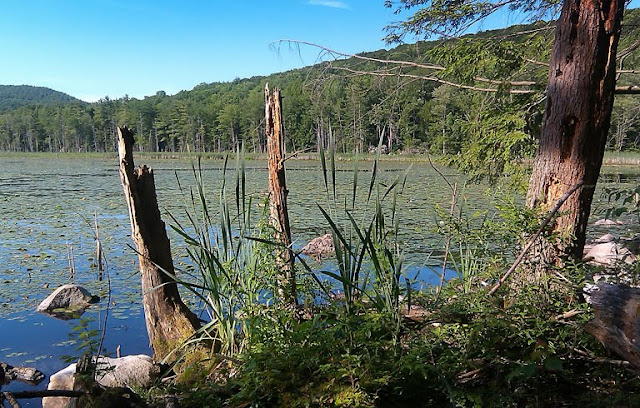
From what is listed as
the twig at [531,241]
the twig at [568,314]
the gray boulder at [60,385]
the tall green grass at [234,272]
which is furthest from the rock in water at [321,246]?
the twig at [568,314]

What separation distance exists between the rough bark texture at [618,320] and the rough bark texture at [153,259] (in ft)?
10.3

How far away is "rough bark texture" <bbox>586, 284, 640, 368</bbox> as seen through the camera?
172 cm

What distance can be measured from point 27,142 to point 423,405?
121 meters

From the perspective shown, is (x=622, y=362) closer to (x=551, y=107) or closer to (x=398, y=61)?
(x=551, y=107)

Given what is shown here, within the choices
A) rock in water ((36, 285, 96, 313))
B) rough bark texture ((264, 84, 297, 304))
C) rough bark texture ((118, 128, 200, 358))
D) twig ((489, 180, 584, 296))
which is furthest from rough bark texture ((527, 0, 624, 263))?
rock in water ((36, 285, 96, 313))

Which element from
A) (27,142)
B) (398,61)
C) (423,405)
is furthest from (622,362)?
(27,142)

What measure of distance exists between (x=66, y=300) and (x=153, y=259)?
4.07 m

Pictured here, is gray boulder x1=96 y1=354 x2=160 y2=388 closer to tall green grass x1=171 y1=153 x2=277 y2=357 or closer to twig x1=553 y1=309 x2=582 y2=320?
tall green grass x1=171 y1=153 x2=277 y2=357

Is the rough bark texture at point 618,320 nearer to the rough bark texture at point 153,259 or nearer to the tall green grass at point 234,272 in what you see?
the tall green grass at point 234,272

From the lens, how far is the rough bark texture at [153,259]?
13.1ft

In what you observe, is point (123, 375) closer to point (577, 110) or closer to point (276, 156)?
point (276, 156)

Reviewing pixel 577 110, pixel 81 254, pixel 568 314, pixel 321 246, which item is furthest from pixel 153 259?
pixel 81 254

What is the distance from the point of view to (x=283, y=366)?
1789mm

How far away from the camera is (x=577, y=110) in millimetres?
2551
